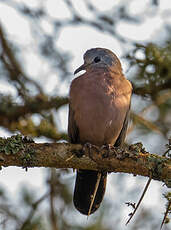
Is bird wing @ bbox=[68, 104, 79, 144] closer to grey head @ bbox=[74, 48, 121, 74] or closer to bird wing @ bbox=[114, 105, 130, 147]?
bird wing @ bbox=[114, 105, 130, 147]

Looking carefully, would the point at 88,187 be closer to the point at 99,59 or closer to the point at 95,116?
the point at 95,116

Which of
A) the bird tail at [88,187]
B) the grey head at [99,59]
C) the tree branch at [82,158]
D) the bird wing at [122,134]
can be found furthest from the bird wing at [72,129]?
the tree branch at [82,158]

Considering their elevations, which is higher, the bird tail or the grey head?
the grey head

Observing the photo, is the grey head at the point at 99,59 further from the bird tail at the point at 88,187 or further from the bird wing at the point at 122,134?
the bird tail at the point at 88,187

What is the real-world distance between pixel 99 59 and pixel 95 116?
117 centimetres

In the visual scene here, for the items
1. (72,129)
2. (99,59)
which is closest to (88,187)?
(72,129)

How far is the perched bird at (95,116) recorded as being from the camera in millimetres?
5688

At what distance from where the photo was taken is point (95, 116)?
5.72 meters

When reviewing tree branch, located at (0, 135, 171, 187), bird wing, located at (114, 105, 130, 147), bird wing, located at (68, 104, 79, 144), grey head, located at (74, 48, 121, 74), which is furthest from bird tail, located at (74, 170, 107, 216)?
grey head, located at (74, 48, 121, 74)

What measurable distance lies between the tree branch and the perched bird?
2.71 ft

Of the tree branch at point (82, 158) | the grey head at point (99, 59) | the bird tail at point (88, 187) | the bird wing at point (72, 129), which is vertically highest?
the grey head at point (99, 59)

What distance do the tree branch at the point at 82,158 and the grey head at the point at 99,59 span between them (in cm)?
181

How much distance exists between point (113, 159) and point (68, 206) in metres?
2.70

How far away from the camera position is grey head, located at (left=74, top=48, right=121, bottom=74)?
640cm
